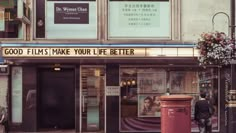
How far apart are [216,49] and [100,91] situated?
6146 millimetres

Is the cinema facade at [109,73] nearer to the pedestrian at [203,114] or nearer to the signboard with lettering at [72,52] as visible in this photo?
the signboard with lettering at [72,52]

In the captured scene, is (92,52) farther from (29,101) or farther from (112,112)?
(29,101)

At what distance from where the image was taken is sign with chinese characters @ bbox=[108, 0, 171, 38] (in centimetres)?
1800

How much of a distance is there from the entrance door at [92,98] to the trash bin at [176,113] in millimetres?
6152

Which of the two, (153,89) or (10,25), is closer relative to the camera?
(10,25)

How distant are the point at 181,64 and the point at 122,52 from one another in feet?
8.03

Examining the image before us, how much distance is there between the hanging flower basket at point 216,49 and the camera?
42.2ft

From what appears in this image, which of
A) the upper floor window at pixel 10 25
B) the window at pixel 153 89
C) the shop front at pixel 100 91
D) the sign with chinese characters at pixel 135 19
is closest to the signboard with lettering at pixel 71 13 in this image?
the sign with chinese characters at pixel 135 19

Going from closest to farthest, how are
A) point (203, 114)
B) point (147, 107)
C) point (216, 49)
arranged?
point (216, 49) < point (203, 114) < point (147, 107)

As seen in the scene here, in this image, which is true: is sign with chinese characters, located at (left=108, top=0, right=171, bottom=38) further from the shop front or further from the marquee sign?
the marquee sign

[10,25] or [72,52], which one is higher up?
[10,25]

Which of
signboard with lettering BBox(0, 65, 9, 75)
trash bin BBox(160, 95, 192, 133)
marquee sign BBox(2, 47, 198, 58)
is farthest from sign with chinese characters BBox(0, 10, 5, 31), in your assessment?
trash bin BBox(160, 95, 192, 133)

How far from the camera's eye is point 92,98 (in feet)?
59.4

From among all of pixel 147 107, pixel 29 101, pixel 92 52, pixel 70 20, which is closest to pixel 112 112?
pixel 147 107
